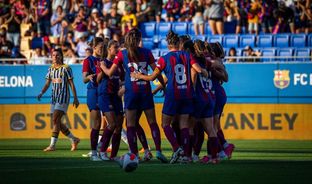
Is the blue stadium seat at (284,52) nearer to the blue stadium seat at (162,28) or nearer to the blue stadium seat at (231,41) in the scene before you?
the blue stadium seat at (231,41)

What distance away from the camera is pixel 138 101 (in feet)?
55.5

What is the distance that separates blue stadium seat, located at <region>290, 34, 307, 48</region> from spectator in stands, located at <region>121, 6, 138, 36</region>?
5272 mm

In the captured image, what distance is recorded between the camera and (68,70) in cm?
2205

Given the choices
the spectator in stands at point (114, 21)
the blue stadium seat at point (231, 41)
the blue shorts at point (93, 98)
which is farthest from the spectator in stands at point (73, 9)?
the blue shorts at point (93, 98)

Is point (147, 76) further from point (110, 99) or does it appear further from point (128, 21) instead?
point (128, 21)

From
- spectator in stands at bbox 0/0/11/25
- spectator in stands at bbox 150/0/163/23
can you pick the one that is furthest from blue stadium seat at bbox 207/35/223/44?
spectator in stands at bbox 0/0/11/25

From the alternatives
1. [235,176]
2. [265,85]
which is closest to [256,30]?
[265,85]

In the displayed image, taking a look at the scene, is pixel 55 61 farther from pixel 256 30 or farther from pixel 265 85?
pixel 256 30

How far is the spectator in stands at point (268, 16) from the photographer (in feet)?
104

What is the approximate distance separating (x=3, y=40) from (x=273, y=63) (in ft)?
29.9

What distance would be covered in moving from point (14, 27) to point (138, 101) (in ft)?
59.1

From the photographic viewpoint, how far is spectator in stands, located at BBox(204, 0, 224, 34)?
3167 cm

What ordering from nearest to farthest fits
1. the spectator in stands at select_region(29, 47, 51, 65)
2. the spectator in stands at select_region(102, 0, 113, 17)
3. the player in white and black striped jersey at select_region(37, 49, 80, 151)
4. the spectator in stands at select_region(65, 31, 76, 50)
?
the player in white and black striped jersey at select_region(37, 49, 80, 151), the spectator in stands at select_region(29, 47, 51, 65), the spectator in stands at select_region(65, 31, 76, 50), the spectator in stands at select_region(102, 0, 113, 17)

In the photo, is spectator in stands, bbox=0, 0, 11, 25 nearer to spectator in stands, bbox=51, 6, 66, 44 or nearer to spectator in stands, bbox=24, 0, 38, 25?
spectator in stands, bbox=24, 0, 38, 25
